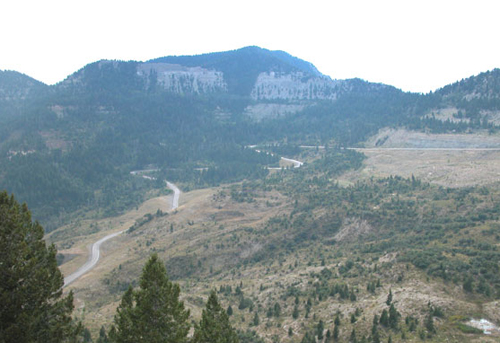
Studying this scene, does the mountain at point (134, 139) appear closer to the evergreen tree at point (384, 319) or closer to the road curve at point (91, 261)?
the road curve at point (91, 261)

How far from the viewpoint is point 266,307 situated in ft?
117

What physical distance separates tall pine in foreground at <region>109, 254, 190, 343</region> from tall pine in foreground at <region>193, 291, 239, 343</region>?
5.76 feet

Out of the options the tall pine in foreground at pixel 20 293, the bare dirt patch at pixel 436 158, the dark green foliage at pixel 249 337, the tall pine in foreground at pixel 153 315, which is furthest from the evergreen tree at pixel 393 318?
the bare dirt patch at pixel 436 158

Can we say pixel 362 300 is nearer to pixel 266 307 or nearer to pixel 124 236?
pixel 266 307

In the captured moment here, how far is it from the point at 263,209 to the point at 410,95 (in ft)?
409

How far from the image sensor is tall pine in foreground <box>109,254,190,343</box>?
1550 cm

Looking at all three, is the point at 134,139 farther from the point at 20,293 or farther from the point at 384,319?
the point at 20,293

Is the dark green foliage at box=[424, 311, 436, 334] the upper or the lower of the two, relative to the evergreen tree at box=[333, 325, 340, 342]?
upper

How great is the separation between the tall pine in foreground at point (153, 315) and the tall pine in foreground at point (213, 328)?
176 cm

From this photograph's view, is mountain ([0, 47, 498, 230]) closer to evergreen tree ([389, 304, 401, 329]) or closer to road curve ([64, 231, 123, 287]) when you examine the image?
road curve ([64, 231, 123, 287])

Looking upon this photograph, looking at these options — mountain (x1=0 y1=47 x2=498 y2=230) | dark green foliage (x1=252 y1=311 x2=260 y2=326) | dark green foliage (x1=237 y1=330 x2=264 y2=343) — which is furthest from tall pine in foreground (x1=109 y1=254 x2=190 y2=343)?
mountain (x1=0 y1=47 x2=498 y2=230)

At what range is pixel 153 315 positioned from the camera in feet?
51.6

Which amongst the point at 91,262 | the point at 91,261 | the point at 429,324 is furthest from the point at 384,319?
the point at 91,261

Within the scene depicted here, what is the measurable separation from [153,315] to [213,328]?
12.0ft
